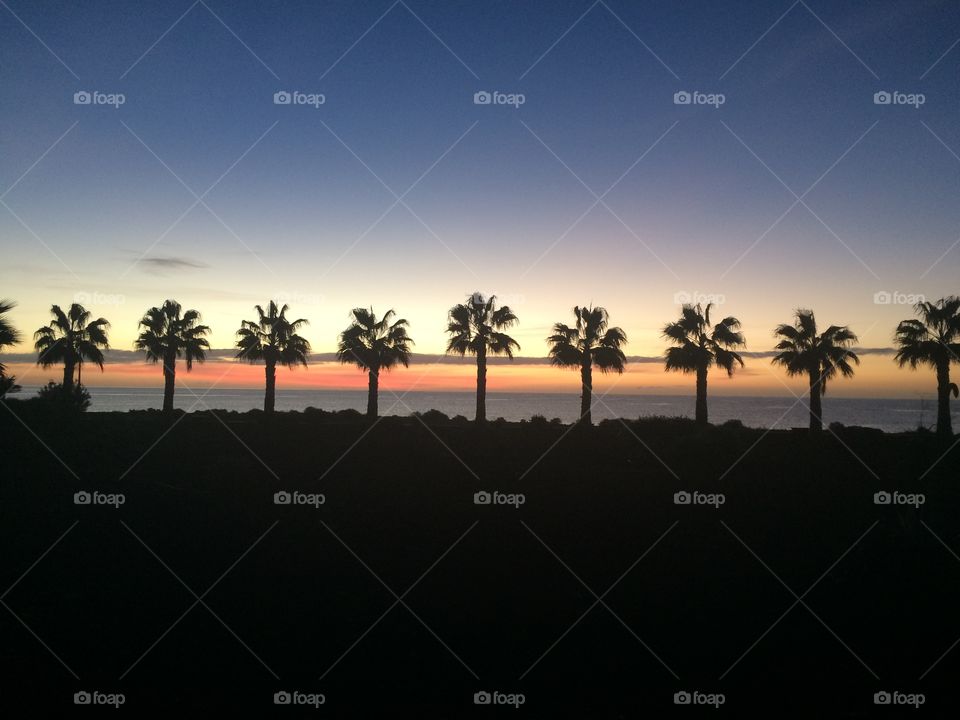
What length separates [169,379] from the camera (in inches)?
1435

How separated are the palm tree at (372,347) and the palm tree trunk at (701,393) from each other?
15.4m

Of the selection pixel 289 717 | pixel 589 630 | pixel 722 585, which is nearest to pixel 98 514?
pixel 289 717

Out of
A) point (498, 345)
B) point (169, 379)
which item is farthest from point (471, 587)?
point (169, 379)

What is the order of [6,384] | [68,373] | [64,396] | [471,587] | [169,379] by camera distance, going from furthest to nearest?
[169,379]
[68,373]
[64,396]
[6,384]
[471,587]

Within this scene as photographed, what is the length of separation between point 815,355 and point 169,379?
120 ft

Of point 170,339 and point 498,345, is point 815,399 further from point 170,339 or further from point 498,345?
point 170,339

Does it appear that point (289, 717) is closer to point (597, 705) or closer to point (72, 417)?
point (597, 705)

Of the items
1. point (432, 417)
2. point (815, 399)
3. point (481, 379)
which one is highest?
point (481, 379)

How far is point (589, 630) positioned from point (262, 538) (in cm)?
803

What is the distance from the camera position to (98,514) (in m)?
14.6

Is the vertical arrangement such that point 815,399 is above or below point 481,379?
below

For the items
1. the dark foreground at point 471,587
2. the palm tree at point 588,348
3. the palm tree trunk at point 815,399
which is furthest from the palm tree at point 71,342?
the palm tree trunk at point 815,399

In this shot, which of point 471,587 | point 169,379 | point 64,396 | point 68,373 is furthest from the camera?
point 169,379

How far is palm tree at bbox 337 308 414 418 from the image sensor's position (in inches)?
1298
